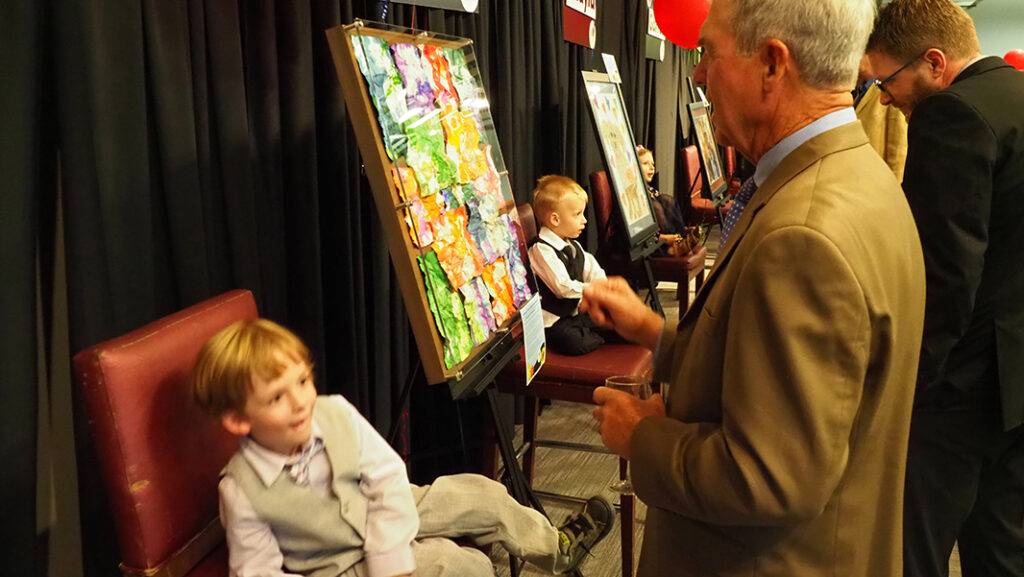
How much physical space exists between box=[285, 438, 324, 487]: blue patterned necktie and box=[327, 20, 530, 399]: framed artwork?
0.34m

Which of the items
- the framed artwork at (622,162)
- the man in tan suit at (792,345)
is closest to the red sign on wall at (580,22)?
the framed artwork at (622,162)

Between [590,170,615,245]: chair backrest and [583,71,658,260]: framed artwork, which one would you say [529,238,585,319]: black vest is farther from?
[590,170,615,245]: chair backrest

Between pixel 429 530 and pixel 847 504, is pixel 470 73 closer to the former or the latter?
pixel 429 530

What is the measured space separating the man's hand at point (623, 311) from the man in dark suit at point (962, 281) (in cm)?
75

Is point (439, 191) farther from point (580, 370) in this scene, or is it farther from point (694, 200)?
point (694, 200)

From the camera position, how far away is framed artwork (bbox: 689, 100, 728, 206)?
18.4 feet

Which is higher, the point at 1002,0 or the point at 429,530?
the point at 1002,0

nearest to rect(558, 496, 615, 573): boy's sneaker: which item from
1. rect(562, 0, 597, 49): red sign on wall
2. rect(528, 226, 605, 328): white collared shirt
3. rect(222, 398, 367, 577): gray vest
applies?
rect(222, 398, 367, 577): gray vest

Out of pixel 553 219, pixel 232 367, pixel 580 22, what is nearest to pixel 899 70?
pixel 553 219

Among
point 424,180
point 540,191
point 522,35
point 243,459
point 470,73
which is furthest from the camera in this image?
point 522,35

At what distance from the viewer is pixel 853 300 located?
862 millimetres

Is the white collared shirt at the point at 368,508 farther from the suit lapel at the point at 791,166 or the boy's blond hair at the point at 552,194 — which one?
the boy's blond hair at the point at 552,194

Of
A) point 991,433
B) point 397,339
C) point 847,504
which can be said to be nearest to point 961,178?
point 991,433

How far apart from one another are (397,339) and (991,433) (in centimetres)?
170
